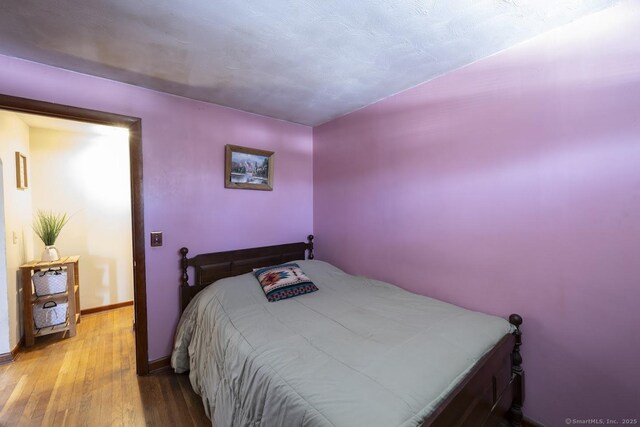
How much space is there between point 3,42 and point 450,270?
3.23 m

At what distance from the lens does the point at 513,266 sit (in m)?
1.63

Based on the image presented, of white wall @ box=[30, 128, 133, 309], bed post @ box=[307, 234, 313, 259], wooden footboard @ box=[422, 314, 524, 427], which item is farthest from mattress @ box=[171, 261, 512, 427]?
white wall @ box=[30, 128, 133, 309]

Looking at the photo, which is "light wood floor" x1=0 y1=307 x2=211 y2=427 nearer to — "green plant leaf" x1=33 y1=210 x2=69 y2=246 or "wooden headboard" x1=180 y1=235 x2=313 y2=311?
"wooden headboard" x1=180 y1=235 x2=313 y2=311

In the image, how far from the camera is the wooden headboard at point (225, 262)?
7.49 feet

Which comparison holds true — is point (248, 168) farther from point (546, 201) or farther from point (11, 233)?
point (546, 201)

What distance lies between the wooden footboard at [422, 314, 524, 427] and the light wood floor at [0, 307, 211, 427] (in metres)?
1.56

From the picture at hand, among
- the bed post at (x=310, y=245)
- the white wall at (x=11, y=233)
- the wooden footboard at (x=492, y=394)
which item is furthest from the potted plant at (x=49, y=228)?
the wooden footboard at (x=492, y=394)

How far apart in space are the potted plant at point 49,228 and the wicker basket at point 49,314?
495 mm

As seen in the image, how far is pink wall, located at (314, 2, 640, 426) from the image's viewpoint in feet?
4.22

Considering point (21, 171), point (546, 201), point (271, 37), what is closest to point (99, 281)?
point (21, 171)

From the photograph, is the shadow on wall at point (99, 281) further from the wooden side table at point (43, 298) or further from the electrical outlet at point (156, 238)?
the electrical outlet at point (156, 238)

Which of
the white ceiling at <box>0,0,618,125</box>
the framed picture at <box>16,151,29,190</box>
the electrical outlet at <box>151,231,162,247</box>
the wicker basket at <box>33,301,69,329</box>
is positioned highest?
the white ceiling at <box>0,0,618,125</box>

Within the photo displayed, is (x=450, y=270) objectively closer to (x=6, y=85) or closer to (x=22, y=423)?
(x=22, y=423)

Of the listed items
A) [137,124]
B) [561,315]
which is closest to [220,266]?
[137,124]
